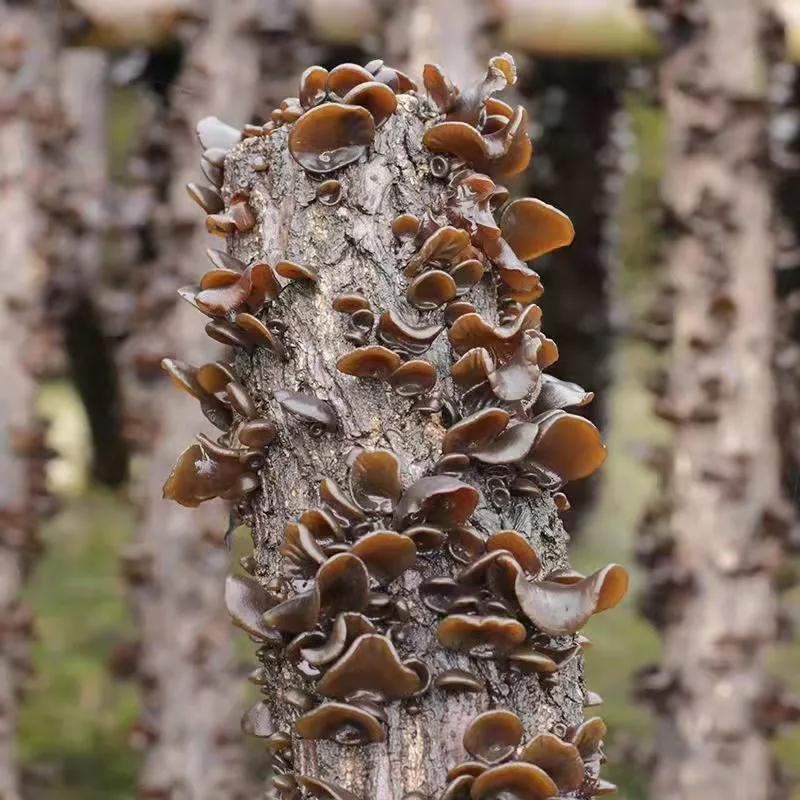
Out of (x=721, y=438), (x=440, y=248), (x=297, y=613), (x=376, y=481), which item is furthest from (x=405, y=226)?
(x=721, y=438)

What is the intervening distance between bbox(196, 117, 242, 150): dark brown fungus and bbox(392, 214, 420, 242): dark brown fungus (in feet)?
0.79

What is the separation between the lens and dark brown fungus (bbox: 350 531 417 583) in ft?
3.14

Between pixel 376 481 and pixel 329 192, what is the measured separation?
0.29 meters

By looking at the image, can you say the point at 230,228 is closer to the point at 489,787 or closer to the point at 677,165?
the point at 489,787

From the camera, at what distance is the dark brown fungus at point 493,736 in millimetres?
973

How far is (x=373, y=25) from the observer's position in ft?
11.2

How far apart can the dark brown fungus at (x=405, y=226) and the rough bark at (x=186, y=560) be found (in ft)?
7.10

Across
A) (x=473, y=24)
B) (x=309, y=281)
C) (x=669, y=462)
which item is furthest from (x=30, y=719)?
(x=309, y=281)

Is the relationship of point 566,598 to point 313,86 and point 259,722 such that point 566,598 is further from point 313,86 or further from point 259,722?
point 313,86

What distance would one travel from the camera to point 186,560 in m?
3.24

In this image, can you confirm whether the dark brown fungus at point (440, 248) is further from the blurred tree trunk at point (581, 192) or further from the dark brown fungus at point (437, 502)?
the blurred tree trunk at point (581, 192)

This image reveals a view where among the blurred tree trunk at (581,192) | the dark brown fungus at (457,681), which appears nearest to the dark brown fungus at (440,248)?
the dark brown fungus at (457,681)

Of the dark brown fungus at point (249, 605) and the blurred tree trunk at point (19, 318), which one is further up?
the blurred tree trunk at point (19, 318)

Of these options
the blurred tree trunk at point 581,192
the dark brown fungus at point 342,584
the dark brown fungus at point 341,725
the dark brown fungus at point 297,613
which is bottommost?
the dark brown fungus at point 341,725
